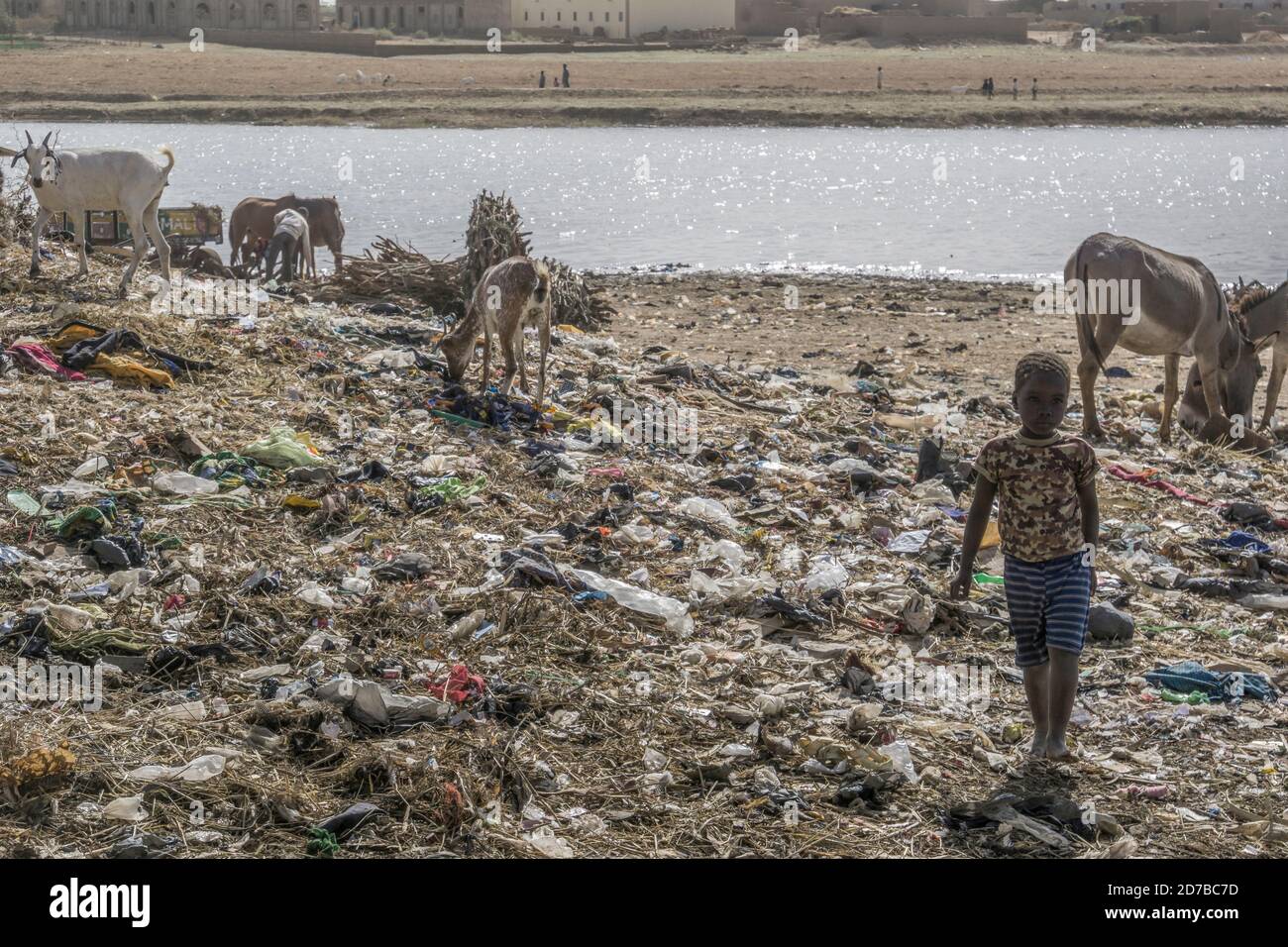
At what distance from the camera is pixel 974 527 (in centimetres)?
514

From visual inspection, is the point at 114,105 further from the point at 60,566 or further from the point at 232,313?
the point at 60,566

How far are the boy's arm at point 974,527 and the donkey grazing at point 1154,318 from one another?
18.7ft

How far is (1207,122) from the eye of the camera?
198 feet

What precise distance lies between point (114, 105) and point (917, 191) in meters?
30.5

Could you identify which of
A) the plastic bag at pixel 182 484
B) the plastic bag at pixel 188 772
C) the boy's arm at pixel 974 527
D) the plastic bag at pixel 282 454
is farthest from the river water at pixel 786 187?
the plastic bag at pixel 188 772

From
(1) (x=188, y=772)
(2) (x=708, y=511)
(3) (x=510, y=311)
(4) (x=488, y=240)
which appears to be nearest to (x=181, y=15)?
(4) (x=488, y=240)

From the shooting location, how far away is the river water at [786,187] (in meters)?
25.7

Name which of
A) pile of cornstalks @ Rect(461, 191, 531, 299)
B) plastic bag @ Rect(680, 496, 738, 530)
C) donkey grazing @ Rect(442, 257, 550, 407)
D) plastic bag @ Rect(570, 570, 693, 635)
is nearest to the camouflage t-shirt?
plastic bag @ Rect(570, 570, 693, 635)

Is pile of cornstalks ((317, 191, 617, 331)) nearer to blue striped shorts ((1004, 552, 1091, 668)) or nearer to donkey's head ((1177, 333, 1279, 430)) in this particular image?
donkey's head ((1177, 333, 1279, 430))

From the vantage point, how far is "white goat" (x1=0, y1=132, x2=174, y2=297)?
1151 centimetres

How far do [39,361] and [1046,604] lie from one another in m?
6.50

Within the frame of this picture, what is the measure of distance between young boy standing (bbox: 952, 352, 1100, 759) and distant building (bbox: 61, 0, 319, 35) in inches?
3505

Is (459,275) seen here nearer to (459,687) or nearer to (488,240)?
(488,240)

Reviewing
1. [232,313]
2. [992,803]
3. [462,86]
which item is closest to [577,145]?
[462,86]
